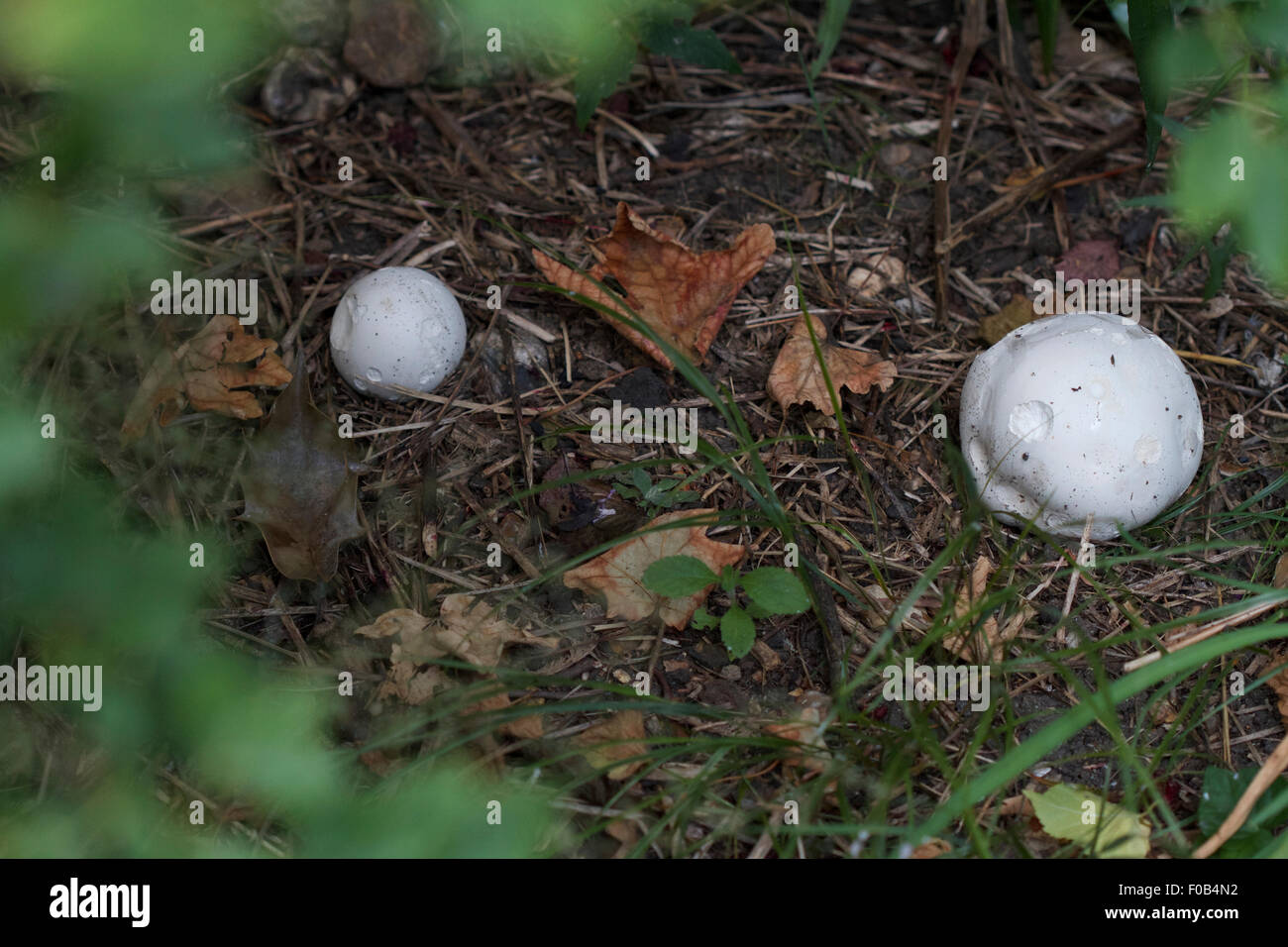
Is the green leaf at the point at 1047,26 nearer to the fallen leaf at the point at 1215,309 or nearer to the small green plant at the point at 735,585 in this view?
the fallen leaf at the point at 1215,309

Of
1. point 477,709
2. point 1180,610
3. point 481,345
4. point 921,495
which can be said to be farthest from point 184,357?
point 1180,610

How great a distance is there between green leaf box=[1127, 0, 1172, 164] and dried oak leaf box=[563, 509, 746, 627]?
1.35 metres

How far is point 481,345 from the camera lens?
2545 mm

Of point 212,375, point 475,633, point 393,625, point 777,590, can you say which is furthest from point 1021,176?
point 212,375

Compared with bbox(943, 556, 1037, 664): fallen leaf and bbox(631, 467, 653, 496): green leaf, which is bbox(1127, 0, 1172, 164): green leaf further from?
bbox(631, 467, 653, 496): green leaf

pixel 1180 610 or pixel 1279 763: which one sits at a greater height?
pixel 1180 610

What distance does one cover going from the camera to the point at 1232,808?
1785 mm

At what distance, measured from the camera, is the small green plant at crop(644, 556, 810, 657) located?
1973 mm

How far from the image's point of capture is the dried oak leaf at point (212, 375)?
7.65 feet

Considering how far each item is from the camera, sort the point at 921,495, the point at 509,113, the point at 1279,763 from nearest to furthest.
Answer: the point at 1279,763
the point at 921,495
the point at 509,113

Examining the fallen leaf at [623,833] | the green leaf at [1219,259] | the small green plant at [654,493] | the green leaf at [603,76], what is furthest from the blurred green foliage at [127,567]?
the green leaf at [1219,259]

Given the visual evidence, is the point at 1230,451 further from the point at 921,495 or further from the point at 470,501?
the point at 470,501

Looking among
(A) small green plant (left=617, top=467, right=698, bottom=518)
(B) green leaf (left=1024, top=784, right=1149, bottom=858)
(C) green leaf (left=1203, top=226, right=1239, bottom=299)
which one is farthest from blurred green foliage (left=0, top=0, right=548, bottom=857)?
(C) green leaf (left=1203, top=226, right=1239, bottom=299)

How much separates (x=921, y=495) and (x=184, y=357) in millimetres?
1797
